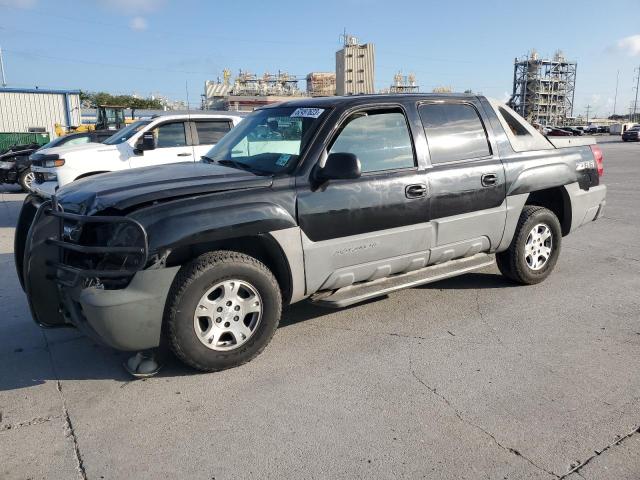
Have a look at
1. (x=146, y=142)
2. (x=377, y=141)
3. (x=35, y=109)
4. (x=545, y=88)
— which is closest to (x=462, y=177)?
(x=377, y=141)

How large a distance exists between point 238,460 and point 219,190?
1.70m

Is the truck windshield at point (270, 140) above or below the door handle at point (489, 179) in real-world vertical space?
above

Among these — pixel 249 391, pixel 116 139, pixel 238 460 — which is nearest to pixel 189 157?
pixel 116 139

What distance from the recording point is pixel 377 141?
415 centimetres

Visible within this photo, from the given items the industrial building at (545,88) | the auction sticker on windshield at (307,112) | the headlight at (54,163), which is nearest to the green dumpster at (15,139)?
the headlight at (54,163)

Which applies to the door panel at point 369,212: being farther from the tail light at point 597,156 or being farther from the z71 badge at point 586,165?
the tail light at point 597,156

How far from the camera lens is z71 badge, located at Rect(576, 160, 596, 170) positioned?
541cm

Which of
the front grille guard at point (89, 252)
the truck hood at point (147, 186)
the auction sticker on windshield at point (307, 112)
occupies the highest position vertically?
the auction sticker on windshield at point (307, 112)

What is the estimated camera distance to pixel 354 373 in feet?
11.6

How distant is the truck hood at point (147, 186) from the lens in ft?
10.8

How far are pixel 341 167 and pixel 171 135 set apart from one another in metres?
6.43

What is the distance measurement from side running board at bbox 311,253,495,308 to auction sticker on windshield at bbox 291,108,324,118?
137 centimetres

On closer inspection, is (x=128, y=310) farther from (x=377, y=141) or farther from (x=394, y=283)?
(x=377, y=141)

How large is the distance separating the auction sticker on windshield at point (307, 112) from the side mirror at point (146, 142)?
516 centimetres
